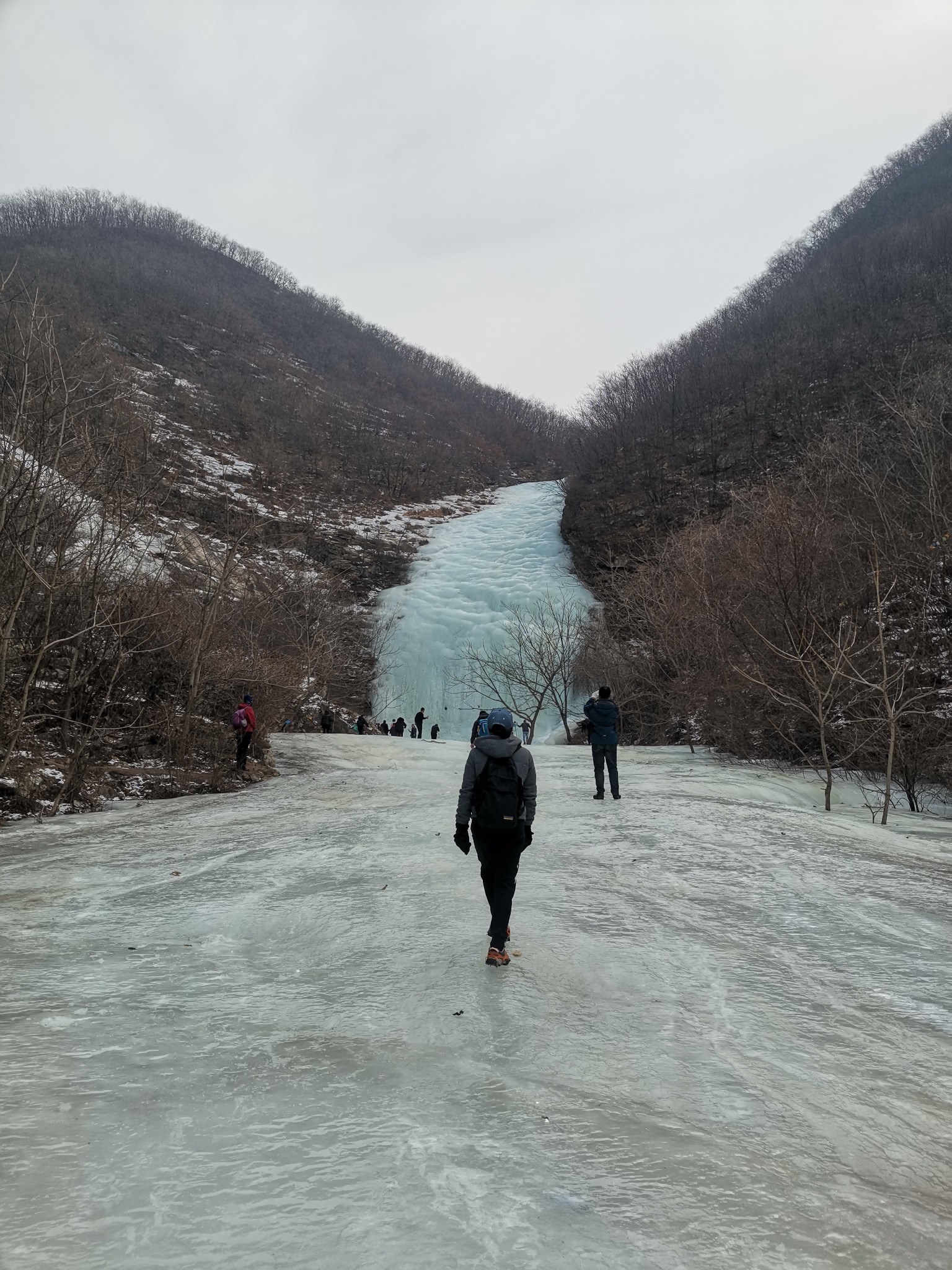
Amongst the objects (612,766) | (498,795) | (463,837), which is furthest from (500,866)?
(612,766)

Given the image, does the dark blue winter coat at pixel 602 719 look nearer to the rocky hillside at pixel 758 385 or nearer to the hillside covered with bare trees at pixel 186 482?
the hillside covered with bare trees at pixel 186 482

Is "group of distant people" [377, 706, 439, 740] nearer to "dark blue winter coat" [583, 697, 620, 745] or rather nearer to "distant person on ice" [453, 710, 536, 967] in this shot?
"dark blue winter coat" [583, 697, 620, 745]

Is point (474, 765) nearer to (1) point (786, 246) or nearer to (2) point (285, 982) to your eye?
(2) point (285, 982)

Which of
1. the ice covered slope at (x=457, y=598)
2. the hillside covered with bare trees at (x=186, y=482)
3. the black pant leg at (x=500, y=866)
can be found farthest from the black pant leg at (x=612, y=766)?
the ice covered slope at (x=457, y=598)

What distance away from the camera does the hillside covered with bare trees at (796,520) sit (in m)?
14.6

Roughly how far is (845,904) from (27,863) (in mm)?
7767

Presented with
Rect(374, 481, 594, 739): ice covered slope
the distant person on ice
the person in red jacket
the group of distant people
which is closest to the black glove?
the distant person on ice

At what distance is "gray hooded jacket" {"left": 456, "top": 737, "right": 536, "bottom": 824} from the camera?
4.66 meters

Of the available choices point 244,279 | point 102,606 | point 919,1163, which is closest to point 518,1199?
point 919,1163

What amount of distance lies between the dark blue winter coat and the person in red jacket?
20.4ft

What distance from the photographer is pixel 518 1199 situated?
2.64 m

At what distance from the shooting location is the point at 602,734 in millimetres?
10883

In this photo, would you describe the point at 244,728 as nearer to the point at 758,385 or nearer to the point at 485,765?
the point at 485,765

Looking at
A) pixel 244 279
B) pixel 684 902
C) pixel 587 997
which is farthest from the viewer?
pixel 244 279
